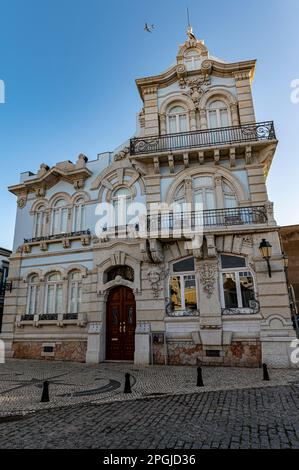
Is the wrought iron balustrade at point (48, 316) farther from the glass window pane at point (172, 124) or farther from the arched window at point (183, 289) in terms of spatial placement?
the glass window pane at point (172, 124)

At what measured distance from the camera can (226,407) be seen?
19.9ft

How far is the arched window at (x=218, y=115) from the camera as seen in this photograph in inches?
575

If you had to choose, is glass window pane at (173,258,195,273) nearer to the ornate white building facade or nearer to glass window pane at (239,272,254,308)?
the ornate white building facade

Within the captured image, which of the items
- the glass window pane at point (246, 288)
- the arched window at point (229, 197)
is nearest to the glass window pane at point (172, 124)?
the arched window at point (229, 197)

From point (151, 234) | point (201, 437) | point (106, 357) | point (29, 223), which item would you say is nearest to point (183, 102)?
point (151, 234)

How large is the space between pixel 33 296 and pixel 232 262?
34.9 feet

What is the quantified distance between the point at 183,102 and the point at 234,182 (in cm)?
526

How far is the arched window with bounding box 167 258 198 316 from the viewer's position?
12602 mm

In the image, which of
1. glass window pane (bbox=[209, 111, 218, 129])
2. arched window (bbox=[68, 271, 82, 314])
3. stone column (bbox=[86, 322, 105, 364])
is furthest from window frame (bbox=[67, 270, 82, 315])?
glass window pane (bbox=[209, 111, 218, 129])

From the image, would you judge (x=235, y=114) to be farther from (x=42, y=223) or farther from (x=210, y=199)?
(x=42, y=223)

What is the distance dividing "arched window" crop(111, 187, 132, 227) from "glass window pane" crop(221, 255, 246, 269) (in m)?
5.09

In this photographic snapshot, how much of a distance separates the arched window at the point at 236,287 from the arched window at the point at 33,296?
9754 millimetres

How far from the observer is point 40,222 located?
17297mm

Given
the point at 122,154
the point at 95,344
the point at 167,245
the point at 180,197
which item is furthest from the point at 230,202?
the point at 95,344
